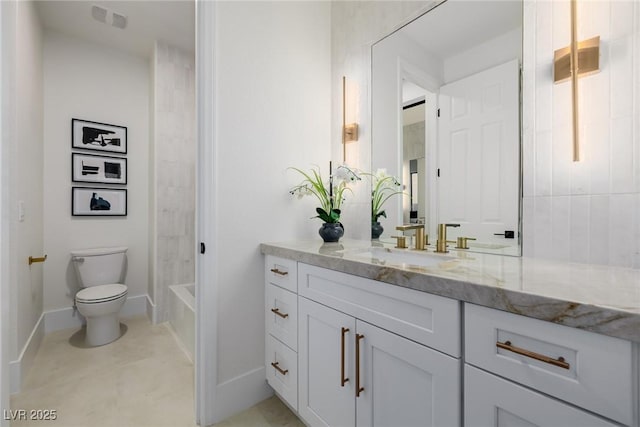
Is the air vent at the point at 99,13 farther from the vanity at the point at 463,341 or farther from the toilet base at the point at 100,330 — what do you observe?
the vanity at the point at 463,341

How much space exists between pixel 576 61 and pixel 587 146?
0.99ft

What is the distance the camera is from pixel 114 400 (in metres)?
1.67

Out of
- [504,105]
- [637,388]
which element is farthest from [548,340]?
[504,105]

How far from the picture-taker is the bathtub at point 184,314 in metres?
2.16

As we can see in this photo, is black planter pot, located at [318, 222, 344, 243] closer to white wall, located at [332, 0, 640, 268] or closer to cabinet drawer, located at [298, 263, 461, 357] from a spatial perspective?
cabinet drawer, located at [298, 263, 461, 357]

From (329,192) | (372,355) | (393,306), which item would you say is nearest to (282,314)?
(372,355)

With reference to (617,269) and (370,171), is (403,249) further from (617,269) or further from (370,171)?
(617,269)

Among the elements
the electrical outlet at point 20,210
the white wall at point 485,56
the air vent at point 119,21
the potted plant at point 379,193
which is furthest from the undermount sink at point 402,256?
the air vent at point 119,21

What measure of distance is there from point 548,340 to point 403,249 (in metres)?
0.84

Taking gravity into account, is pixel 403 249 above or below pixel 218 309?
above

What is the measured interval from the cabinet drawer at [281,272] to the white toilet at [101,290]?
59.9 inches

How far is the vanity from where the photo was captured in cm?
60

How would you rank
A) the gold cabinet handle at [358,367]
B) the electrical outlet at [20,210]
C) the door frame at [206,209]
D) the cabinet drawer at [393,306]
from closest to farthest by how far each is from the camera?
the cabinet drawer at [393,306] → the gold cabinet handle at [358,367] → the door frame at [206,209] → the electrical outlet at [20,210]

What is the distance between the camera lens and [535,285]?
2.40 ft
